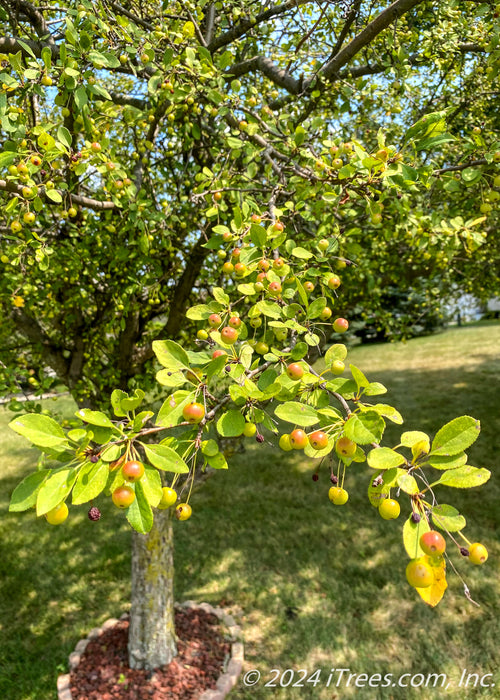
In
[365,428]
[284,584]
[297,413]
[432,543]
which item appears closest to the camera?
[432,543]

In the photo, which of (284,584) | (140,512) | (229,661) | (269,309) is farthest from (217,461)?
(284,584)

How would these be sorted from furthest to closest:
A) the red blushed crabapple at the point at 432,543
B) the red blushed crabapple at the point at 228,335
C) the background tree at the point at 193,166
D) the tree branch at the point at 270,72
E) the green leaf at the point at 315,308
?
1. the tree branch at the point at 270,72
2. the background tree at the point at 193,166
3. the green leaf at the point at 315,308
4. the red blushed crabapple at the point at 228,335
5. the red blushed crabapple at the point at 432,543

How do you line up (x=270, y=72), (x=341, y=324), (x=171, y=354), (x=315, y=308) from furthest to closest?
(x=270, y=72)
(x=341, y=324)
(x=315, y=308)
(x=171, y=354)

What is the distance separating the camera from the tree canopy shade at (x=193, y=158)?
7.02ft

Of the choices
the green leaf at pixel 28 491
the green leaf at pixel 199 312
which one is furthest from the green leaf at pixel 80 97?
the green leaf at pixel 28 491

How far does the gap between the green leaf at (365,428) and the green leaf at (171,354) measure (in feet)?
1.68

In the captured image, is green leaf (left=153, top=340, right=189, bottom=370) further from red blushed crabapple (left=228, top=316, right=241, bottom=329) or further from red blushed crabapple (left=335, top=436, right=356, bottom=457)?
red blushed crabapple (left=335, top=436, right=356, bottom=457)

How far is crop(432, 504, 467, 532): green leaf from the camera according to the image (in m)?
1.02

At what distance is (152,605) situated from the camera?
3.97 m

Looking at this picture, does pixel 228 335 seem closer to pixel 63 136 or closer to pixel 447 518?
pixel 447 518

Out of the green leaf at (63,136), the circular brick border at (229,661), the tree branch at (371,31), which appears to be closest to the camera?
the green leaf at (63,136)

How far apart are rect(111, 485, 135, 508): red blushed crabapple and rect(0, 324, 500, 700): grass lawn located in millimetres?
3749

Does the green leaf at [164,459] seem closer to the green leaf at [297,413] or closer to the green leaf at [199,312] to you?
the green leaf at [297,413]

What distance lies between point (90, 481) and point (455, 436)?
90 cm
